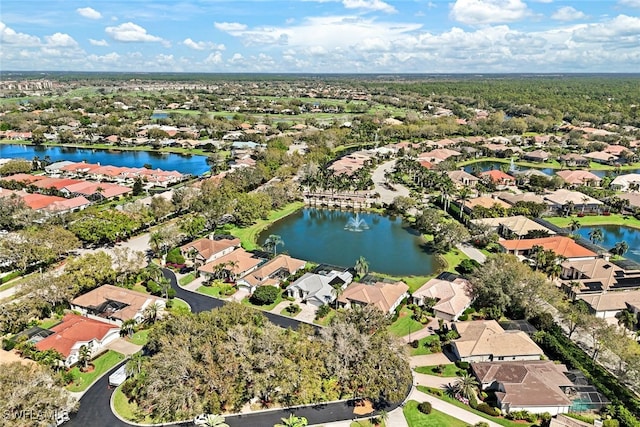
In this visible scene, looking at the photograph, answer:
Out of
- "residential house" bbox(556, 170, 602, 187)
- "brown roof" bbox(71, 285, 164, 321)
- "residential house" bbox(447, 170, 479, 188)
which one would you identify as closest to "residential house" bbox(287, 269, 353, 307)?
"brown roof" bbox(71, 285, 164, 321)

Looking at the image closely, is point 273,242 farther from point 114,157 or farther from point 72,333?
point 114,157

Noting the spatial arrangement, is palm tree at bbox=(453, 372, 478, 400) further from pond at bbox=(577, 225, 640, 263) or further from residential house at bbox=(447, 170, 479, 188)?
residential house at bbox=(447, 170, 479, 188)

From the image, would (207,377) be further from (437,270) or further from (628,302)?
(628,302)

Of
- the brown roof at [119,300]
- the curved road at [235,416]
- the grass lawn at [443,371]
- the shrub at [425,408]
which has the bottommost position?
the grass lawn at [443,371]

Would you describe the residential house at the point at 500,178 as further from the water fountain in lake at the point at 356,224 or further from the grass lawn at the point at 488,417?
the grass lawn at the point at 488,417

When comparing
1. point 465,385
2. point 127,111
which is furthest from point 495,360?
point 127,111

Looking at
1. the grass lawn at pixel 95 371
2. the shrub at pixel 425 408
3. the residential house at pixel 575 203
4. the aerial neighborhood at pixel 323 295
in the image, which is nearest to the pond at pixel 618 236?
the aerial neighborhood at pixel 323 295

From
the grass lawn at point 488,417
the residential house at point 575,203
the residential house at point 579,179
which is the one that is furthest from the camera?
the residential house at point 579,179
